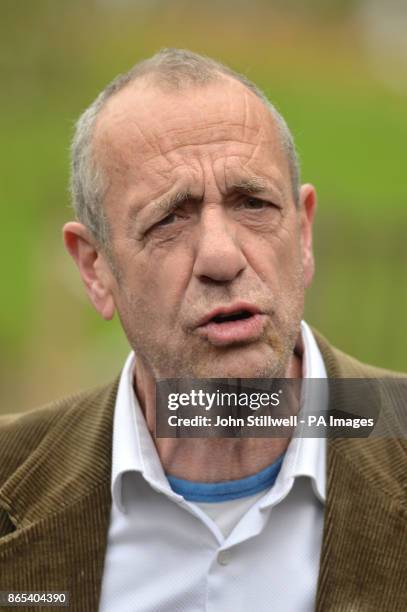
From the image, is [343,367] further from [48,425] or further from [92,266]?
[48,425]

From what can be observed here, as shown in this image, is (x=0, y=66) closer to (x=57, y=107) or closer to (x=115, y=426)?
(x=57, y=107)

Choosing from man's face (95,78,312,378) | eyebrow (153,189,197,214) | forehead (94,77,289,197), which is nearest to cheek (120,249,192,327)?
Answer: man's face (95,78,312,378)

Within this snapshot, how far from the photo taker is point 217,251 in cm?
266

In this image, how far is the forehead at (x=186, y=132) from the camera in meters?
2.83

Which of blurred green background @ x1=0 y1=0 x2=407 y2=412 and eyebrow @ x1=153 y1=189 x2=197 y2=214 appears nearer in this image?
eyebrow @ x1=153 y1=189 x2=197 y2=214

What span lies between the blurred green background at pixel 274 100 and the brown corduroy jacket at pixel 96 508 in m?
2.98

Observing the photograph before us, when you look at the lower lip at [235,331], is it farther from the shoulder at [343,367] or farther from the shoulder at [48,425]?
the shoulder at [48,425]

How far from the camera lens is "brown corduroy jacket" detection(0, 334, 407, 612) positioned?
8.52 ft

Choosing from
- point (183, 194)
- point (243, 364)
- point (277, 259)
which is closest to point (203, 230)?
point (183, 194)

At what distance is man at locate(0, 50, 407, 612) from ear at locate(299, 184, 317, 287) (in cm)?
1

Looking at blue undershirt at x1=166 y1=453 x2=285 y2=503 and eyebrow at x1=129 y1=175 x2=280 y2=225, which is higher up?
eyebrow at x1=129 y1=175 x2=280 y2=225

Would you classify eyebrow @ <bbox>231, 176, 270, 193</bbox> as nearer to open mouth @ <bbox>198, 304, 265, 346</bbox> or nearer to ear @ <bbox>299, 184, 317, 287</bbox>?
ear @ <bbox>299, 184, 317, 287</bbox>

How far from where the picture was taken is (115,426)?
10.0 ft

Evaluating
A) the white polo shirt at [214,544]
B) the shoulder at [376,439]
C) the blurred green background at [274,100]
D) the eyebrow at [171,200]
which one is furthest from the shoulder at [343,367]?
the blurred green background at [274,100]
